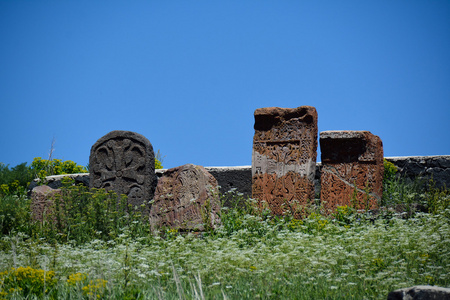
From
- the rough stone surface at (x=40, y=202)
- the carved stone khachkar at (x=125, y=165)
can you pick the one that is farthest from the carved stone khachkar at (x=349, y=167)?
the rough stone surface at (x=40, y=202)

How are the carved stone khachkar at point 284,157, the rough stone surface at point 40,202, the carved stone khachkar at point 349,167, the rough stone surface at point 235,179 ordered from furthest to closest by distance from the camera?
1. the rough stone surface at point 235,179
2. the rough stone surface at point 40,202
3. the carved stone khachkar at point 349,167
4. the carved stone khachkar at point 284,157

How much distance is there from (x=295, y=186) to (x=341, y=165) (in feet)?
4.72

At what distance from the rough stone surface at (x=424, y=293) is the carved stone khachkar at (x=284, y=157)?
553cm

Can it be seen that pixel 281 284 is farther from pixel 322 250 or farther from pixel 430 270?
pixel 430 270

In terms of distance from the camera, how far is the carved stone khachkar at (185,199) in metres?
8.07

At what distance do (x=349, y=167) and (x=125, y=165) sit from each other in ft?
14.5

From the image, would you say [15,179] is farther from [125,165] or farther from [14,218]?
[125,165]

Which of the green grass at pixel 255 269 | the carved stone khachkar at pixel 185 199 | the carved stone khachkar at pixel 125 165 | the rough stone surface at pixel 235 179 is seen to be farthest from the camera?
the rough stone surface at pixel 235 179

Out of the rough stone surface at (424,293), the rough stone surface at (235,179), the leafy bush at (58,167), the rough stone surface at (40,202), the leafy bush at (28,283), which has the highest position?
the leafy bush at (58,167)

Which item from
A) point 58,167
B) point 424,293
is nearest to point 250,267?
point 424,293

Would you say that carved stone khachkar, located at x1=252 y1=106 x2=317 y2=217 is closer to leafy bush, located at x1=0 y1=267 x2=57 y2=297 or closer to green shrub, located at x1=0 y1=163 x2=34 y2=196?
leafy bush, located at x1=0 y1=267 x2=57 y2=297

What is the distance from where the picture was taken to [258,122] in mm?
9539

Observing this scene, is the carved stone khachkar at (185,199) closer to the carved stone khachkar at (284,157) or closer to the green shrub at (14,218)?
the carved stone khachkar at (284,157)

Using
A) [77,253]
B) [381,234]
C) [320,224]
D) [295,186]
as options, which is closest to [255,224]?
[320,224]
